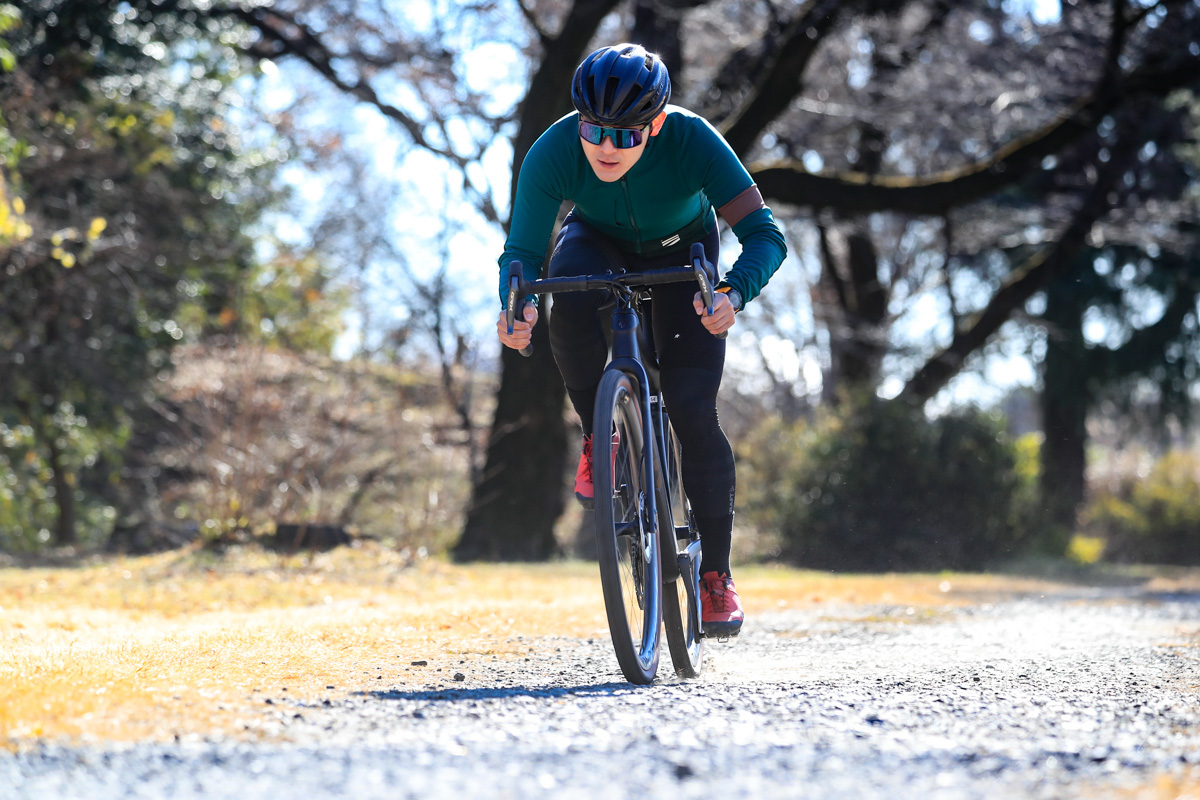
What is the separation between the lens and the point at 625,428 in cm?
381

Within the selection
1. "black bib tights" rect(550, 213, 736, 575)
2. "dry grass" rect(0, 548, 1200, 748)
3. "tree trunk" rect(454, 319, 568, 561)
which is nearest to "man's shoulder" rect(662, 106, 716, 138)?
"black bib tights" rect(550, 213, 736, 575)

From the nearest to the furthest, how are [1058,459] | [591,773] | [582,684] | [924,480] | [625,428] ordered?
[591,773], [582,684], [625,428], [924,480], [1058,459]

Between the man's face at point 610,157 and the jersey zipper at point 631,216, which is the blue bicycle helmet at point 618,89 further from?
the jersey zipper at point 631,216

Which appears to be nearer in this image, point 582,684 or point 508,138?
point 582,684

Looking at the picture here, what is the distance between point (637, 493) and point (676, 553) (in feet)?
0.94

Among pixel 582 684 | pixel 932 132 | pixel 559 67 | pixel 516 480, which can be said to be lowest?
pixel 582 684

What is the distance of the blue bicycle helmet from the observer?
11.8 ft

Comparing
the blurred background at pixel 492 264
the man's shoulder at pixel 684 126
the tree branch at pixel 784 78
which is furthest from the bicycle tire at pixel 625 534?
the tree branch at pixel 784 78

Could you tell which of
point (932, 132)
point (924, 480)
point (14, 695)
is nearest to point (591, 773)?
point (14, 695)

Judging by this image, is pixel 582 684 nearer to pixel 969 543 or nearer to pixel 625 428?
pixel 625 428

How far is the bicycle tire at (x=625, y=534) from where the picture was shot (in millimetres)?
3406

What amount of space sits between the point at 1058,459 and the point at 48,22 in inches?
688

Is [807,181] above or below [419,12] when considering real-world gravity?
below

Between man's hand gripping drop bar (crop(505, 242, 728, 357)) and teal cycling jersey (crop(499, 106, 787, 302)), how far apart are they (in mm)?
122
